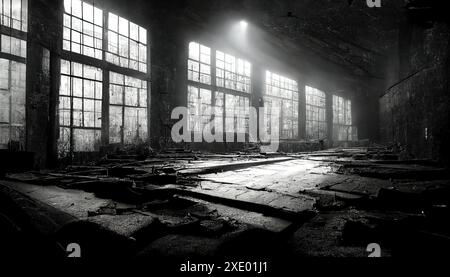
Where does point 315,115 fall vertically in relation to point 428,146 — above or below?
above

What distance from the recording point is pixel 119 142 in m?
8.53

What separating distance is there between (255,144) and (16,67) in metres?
9.49

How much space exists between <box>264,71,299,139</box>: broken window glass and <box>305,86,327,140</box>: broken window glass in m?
1.31

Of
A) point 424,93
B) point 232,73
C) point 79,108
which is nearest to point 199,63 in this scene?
point 232,73

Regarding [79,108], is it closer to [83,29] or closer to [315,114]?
[83,29]

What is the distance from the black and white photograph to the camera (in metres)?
1.58

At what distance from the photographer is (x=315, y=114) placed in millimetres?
19047

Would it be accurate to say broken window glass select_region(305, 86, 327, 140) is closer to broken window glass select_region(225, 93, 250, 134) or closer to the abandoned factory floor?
broken window glass select_region(225, 93, 250, 134)

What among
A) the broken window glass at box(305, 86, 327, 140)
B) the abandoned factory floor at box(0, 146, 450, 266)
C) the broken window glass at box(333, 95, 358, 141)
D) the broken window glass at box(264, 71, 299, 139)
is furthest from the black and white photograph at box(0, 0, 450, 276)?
the broken window glass at box(333, 95, 358, 141)

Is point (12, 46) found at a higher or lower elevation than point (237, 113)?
higher

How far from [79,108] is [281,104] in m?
11.5

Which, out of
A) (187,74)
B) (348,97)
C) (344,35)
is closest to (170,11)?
(187,74)

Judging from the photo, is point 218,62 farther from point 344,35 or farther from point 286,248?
point 286,248

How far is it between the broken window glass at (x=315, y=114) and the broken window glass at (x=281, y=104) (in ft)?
4.31
